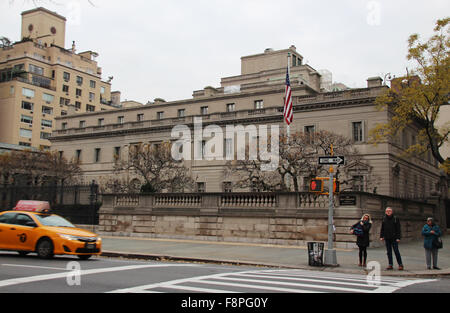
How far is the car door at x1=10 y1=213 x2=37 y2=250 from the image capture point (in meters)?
14.6

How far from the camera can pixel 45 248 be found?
47.3 feet

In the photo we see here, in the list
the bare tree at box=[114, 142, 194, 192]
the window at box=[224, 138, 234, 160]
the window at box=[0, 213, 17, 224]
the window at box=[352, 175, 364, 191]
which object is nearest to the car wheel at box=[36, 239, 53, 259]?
the window at box=[0, 213, 17, 224]

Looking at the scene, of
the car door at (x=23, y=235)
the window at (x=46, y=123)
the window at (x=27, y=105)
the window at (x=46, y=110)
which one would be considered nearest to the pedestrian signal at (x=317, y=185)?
the car door at (x=23, y=235)

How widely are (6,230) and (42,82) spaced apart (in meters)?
80.2

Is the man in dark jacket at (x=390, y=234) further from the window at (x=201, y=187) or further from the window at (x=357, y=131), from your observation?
the window at (x=201, y=187)

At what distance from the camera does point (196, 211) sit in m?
25.7

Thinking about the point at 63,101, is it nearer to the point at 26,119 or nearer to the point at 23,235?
the point at 26,119

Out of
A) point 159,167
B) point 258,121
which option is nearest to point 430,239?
point 159,167

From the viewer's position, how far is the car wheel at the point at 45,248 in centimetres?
1432
